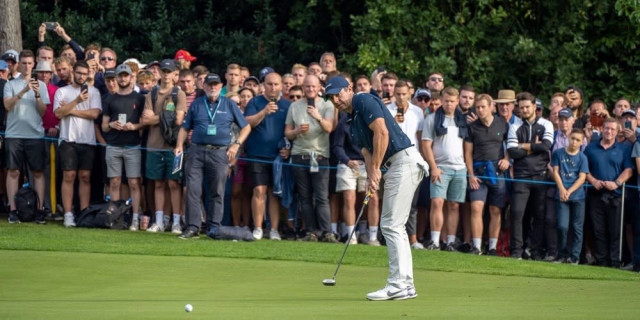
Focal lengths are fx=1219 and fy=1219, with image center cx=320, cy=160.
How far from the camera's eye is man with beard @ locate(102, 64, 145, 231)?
58.9ft

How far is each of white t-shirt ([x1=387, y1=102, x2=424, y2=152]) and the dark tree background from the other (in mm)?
4661

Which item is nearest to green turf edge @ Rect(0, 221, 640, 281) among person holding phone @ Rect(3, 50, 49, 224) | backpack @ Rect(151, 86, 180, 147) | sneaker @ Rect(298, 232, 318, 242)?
sneaker @ Rect(298, 232, 318, 242)

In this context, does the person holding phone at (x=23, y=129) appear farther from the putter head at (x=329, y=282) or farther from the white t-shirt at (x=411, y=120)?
the putter head at (x=329, y=282)

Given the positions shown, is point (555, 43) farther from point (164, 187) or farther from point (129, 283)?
point (129, 283)

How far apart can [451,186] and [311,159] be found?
6.74 feet

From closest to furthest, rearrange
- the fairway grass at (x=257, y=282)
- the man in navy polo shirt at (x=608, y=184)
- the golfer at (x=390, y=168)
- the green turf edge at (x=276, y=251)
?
the fairway grass at (x=257, y=282), the golfer at (x=390, y=168), the green turf edge at (x=276, y=251), the man in navy polo shirt at (x=608, y=184)

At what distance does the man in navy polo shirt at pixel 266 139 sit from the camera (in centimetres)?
1780

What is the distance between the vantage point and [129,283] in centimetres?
1259

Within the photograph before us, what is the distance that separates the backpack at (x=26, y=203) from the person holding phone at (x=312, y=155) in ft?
12.9

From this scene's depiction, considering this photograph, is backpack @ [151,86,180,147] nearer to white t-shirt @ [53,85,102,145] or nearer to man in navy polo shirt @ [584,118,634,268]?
white t-shirt @ [53,85,102,145]

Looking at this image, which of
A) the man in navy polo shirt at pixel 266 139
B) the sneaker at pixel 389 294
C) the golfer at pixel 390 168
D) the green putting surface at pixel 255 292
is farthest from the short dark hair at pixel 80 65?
the sneaker at pixel 389 294

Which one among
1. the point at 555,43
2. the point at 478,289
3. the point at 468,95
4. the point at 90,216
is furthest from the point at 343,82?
the point at 555,43

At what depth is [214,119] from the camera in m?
17.1

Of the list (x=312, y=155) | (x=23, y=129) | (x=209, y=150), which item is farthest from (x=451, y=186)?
(x=23, y=129)
